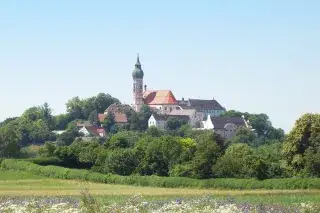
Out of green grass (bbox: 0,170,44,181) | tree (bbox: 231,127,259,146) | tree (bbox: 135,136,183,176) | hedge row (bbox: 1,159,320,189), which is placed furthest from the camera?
tree (bbox: 231,127,259,146)

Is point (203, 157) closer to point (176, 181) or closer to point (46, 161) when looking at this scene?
point (176, 181)

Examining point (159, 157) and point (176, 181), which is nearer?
point (176, 181)

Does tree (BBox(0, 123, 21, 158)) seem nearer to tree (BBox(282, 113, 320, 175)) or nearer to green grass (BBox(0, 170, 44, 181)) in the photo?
green grass (BBox(0, 170, 44, 181))

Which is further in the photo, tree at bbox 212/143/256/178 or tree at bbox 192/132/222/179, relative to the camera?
tree at bbox 192/132/222/179

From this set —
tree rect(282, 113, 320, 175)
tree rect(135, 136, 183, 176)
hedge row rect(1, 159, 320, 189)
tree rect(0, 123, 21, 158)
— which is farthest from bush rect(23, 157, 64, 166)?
tree rect(282, 113, 320, 175)

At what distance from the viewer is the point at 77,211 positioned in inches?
677

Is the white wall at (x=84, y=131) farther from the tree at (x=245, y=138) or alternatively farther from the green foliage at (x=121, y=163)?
the green foliage at (x=121, y=163)

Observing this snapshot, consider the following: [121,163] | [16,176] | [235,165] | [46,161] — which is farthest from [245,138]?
[235,165]

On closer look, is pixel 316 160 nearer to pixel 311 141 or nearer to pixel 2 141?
pixel 311 141

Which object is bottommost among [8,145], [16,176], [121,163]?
[16,176]

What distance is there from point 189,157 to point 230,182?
73.3 ft

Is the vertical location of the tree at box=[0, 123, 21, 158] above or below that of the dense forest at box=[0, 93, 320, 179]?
above

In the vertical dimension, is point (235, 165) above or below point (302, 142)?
below

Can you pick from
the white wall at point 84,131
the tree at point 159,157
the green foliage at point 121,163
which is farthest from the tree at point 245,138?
the green foliage at point 121,163
